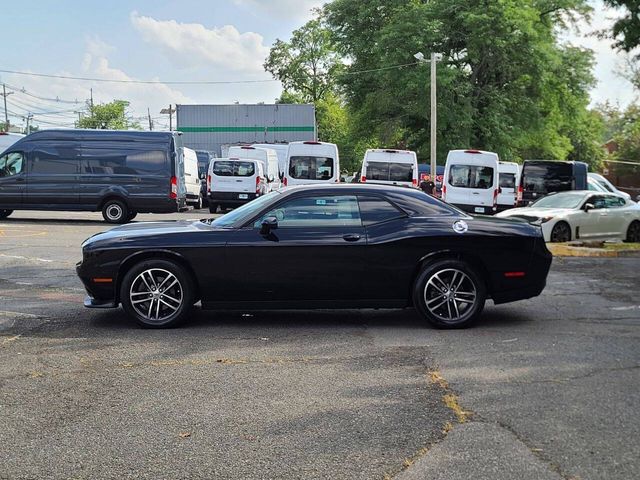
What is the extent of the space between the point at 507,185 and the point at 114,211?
1717 centimetres

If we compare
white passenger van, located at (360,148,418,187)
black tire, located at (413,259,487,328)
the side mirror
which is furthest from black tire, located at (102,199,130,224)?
black tire, located at (413,259,487,328)

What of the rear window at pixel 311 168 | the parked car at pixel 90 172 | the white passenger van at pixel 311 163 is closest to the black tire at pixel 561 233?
the white passenger van at pixel 311 163

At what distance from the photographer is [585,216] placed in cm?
1588

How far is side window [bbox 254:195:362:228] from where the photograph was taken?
7023 millimetres

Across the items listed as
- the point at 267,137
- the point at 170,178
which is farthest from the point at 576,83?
the point at 170,178

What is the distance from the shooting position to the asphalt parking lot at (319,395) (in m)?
3.76

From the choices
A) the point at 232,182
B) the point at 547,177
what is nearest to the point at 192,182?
the point at 232,182

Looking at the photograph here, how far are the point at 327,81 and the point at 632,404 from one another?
80202 millimetres

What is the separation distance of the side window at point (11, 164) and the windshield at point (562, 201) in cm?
1371

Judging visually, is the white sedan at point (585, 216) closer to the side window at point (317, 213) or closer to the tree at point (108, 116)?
the side window at point (317, 213)

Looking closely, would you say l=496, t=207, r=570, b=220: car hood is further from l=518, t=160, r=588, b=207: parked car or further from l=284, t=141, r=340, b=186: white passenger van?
l=284, t=141, r=340, b=186: white passenger van

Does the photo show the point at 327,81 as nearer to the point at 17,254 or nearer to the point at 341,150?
the point at 341,150

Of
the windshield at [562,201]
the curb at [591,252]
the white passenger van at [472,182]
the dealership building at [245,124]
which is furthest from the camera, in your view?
the dealership building at [245,124]

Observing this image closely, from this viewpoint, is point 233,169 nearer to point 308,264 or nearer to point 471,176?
point 471,176
